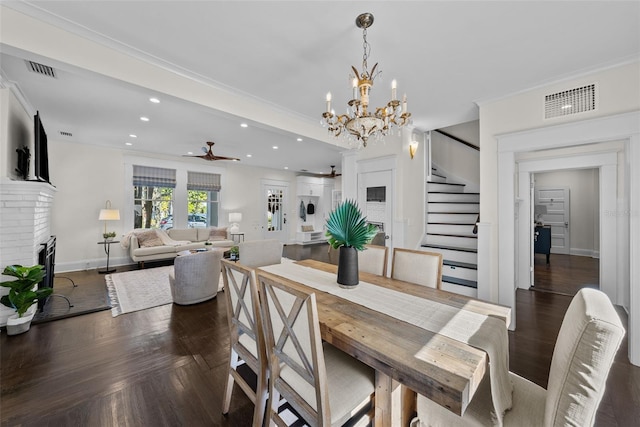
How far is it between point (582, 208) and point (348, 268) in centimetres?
803

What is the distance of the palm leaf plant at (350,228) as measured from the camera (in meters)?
1.76

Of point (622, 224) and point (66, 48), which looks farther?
point (622, 224)

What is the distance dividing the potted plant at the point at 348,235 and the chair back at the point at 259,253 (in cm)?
136

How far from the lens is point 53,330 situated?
8.62 feet

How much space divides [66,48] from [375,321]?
2981 millimetres

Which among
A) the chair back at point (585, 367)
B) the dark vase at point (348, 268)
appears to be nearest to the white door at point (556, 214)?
the dark vase at point (348, 268)

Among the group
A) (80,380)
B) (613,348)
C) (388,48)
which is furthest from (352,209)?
(80,380)

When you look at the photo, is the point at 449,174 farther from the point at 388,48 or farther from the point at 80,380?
the point at 80,380

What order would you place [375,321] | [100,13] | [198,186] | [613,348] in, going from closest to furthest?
[613,348] → [375,321] → [100,13] → [198,186]

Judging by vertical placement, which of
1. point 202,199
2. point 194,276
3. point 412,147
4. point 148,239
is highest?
point 412,147

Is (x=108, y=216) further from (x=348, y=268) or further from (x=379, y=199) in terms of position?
(x=348, y=268)

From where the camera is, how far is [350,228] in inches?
69.8

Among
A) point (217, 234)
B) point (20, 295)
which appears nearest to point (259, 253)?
point (20, 295)

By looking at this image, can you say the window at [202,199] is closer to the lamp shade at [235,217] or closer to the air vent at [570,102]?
the lamp shade at [235,217]
